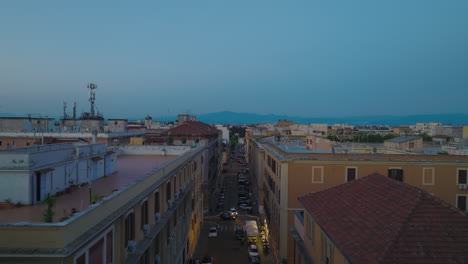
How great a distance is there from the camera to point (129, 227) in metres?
12.3

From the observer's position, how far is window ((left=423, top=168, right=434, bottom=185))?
25844 millimetres

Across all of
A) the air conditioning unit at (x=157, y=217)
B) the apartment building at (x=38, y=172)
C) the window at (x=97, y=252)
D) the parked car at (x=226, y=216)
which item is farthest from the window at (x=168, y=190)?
the parked car at (x=226, y=216)

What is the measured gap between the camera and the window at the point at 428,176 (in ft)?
84.8

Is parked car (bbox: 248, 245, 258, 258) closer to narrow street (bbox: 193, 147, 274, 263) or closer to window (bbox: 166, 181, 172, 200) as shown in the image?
narrow street (bbox: 193, 147, 274, 263)

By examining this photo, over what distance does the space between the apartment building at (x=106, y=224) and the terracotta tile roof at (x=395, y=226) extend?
7.12m

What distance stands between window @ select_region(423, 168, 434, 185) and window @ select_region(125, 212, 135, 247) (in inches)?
877

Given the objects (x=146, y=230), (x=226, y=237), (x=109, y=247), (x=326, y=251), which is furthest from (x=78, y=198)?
(x=226, y=237)

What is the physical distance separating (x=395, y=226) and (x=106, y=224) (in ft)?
28.5

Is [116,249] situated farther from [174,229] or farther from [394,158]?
[394,158]

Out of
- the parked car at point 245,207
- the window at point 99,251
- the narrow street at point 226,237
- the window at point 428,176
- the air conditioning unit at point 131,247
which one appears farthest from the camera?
the parked car at point 245,207

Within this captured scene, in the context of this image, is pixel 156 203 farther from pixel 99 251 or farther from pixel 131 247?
pixel 99 251

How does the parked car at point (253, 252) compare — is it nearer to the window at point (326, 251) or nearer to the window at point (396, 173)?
the window at point (396, 173)

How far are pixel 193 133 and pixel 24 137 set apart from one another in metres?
20.0

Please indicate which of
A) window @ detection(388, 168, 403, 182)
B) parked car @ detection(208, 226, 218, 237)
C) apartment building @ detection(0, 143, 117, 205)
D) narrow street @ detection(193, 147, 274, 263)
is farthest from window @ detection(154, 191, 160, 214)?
parked car @ detection(208, 226, 218, 237)
